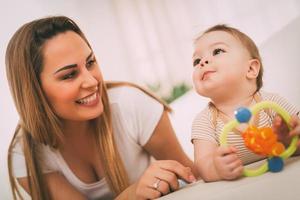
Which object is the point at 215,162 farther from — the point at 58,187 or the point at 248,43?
the point at 58,187

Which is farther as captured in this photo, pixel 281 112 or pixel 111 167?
pixel 111 167

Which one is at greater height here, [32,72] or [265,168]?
[32,72]

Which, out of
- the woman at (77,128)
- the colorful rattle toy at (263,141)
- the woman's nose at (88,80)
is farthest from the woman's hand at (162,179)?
the woman's nose at (88,80)

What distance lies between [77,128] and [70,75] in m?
0.15

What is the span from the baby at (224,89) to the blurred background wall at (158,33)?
37 mm

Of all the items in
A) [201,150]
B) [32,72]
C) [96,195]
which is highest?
[32,72]

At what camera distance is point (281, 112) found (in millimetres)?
702

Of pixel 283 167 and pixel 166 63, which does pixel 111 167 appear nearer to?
pixel 166 63

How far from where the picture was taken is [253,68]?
803 millimetres

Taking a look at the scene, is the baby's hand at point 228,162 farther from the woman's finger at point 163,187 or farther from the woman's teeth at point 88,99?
the woman's teeth at point 88,99

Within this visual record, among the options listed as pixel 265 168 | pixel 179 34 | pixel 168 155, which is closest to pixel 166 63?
pixel 179 34

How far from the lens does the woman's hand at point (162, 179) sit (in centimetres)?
78

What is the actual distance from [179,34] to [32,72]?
35cm

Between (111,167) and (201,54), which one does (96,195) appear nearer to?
(111,167)
